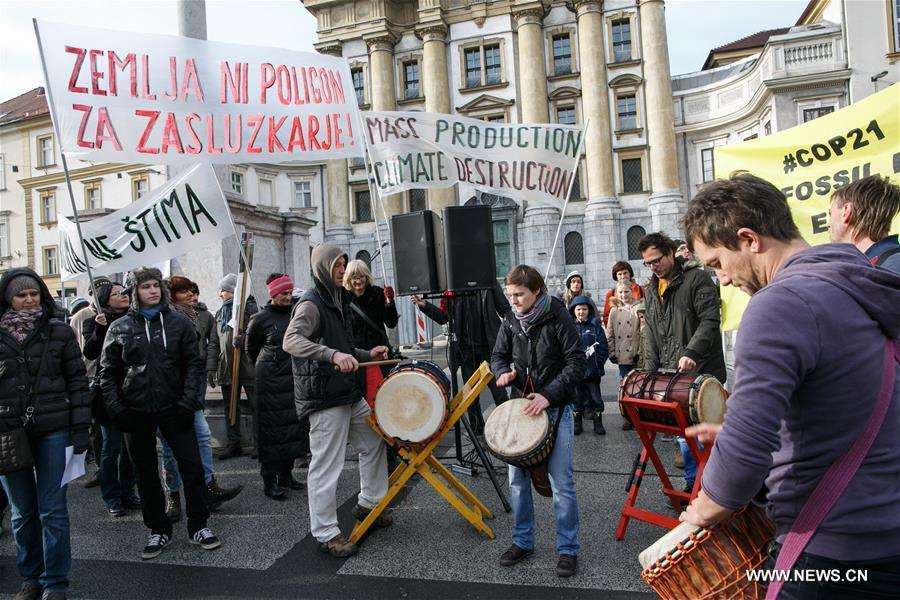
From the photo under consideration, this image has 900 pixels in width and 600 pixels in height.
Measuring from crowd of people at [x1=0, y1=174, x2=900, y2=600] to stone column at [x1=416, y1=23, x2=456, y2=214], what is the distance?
31608mm

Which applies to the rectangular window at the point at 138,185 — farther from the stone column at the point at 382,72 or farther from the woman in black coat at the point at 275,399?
the woman in black coat at the point at 275,399

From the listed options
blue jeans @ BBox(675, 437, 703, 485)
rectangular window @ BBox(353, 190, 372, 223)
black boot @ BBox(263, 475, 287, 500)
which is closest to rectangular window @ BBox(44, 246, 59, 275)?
rectangular window @ BBox(353, 190, 372, 223)

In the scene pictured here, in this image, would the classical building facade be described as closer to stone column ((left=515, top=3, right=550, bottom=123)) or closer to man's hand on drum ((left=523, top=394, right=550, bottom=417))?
stone column ((left=515, top=3, right=550, bottom=123))

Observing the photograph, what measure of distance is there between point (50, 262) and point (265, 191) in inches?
607

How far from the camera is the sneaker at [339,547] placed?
4.05m

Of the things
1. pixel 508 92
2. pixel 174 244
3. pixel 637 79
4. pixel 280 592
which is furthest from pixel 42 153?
pixel 280 592

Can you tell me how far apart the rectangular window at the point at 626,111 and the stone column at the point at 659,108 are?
4.80 feet

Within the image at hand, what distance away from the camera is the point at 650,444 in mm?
3977

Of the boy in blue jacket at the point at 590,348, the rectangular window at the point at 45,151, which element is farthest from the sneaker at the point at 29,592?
the rectangular window at the point at 45,151

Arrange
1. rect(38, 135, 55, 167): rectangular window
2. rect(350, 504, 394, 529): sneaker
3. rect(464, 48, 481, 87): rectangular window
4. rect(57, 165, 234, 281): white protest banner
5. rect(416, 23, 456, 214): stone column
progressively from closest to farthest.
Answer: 1. rect(350, 504, 394, 529): sneaker
2. rect(57, 165, 234, 281): white protest banner
3. rect(416, 23, 456, 214): stone column
4. rect(464, 48, 481, 87): rectangular window
5. rect(38, 135, 55, 167): rectangular window

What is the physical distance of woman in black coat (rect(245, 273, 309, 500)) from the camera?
210 inches

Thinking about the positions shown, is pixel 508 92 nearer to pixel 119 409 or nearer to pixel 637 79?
pixel 637 79

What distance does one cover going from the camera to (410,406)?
416 centimetres

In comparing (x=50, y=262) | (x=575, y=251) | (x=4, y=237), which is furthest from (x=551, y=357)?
(x=4, y=237)
